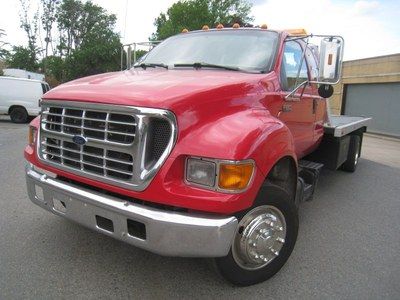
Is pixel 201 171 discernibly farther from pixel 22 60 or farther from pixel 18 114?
pixel 22 60

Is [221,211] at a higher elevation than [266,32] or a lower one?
lower

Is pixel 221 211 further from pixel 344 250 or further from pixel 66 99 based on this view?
pixel 344 250

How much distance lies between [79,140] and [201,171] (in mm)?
1012

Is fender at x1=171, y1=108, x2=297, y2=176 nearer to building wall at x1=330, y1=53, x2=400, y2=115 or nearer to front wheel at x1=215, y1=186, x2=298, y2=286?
front wheel at x1=215, y1=186, x2=298, y2=286

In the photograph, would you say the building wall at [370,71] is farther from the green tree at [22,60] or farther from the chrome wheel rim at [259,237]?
the green tree at [22,60]

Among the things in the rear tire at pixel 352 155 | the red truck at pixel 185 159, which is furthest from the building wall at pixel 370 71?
the red truck at pixel 185 159

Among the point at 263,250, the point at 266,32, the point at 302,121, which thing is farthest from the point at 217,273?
the point at 266,32

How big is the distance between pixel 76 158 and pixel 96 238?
1151 mm

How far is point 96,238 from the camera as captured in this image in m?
4.07

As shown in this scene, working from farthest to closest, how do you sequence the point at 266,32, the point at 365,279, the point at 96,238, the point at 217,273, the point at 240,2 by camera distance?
the point at 240,2 < the point at 266,32 < the point at 96,238 < the point at 365,279 < the point at 217,273

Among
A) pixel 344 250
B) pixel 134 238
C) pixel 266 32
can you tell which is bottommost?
pixel 344 250

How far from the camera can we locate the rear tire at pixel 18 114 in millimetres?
17297

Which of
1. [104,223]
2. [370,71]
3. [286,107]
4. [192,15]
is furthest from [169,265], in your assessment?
[192,15]

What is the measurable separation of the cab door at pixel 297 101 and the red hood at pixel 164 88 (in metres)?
0.46
